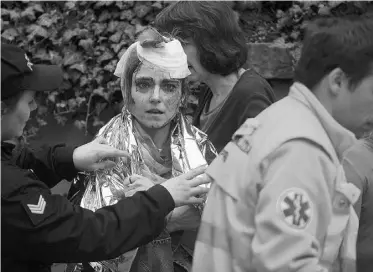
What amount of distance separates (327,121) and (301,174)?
0.62ft

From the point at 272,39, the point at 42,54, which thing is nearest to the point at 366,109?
the point at 272,39

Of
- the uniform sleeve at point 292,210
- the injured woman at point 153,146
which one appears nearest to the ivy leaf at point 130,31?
the injured woman at point 153,146

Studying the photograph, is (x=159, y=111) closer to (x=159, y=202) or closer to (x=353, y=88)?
(x=159, y=202)

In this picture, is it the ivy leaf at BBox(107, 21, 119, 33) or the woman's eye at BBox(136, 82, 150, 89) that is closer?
the woman's eye at BBox(136, 82, 150, 89)

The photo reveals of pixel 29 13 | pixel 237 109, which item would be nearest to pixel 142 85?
pixel 237 109

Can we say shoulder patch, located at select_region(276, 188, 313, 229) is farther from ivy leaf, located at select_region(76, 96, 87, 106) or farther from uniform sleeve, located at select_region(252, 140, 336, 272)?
ivy leaf, located at select_region(76, 96, 87, 106)

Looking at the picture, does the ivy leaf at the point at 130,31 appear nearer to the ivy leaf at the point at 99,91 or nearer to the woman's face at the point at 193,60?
the ivy leaf at the point at 99,91

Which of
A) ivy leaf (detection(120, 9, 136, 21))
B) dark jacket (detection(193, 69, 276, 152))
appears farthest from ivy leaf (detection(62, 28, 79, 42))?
dark jacket (detection(193, 69, 276, 152))

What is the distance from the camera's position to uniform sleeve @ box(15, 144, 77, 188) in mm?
2426

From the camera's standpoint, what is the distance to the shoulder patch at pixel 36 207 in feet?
5.98

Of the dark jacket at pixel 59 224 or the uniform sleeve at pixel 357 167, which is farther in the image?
the uniform sleeve at pixel 357 167

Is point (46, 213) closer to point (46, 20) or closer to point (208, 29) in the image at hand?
point (208, 29)

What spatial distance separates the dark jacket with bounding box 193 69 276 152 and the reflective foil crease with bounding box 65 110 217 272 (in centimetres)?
22

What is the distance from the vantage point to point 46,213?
6.07ft
